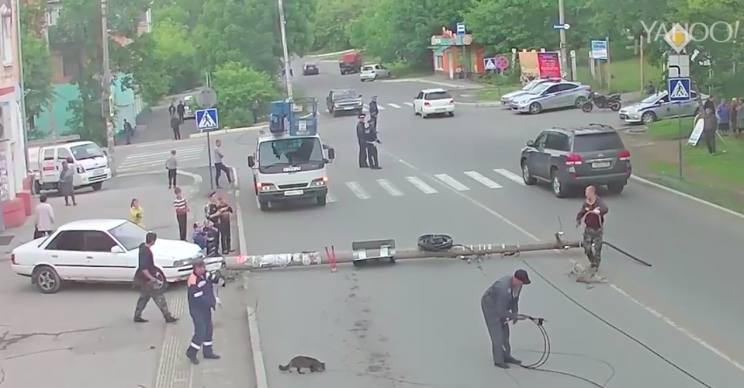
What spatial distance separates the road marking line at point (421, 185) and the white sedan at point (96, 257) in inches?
400

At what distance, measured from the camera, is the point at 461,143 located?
129 ft

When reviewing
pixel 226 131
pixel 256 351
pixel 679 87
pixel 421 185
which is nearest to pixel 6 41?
pixel 421 185

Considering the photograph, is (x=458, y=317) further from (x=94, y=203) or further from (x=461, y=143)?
(x=461, y=143)

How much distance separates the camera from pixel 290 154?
2695 centimetres

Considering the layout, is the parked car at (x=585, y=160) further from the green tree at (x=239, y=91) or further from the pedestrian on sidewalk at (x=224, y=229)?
the green tree at (x=239, y=91)

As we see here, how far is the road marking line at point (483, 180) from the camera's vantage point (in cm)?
2855

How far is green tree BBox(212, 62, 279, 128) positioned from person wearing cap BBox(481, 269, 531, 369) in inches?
1926

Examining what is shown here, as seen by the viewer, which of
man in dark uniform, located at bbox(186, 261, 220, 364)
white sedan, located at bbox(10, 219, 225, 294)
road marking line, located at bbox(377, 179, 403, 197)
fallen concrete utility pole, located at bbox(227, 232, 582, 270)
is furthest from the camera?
road marking line, located at bbox(377, 179, 403, 197)

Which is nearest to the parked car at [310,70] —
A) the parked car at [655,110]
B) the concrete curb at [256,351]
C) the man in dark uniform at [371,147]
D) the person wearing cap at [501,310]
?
the parked car at [655,110]

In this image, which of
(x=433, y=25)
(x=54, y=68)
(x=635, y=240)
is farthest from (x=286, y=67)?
(x=635, y=240)

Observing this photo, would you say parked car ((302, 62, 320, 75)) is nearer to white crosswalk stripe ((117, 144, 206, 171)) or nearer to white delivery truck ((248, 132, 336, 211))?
white crosswalk stripe ((117, 144, 206, 171))

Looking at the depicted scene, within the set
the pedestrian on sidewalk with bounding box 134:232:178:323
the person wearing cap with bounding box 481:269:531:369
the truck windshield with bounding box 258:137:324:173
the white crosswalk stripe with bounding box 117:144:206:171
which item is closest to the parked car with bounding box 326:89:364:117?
the white crosswalk stripe with bounding box 117:144:206:171

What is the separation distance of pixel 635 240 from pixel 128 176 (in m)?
25.8

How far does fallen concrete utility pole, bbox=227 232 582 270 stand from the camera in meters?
19.0
